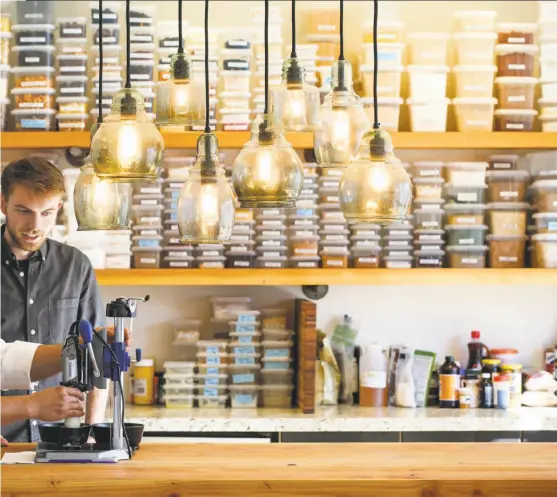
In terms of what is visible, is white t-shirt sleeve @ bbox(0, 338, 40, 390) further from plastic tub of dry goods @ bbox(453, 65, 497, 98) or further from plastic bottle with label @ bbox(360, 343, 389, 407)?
plastic tub of dry goods @ bbox(453, 65, 497, 98)

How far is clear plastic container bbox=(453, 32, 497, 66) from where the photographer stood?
4.64 meters

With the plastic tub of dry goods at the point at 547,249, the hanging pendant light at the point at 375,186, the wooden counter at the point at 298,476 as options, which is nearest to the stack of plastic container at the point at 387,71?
the plastic tub of dry goods at the point at 547,249

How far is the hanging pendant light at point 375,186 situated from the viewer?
2357 millimetres

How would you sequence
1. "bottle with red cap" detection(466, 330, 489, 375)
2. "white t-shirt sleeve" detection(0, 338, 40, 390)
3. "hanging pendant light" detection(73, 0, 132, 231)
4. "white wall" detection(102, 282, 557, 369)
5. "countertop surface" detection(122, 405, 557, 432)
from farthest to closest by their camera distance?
"white wall" detection(102, 282, 557, 369)
"bottle with red cap" detection(466, 330, 489, 375)
"countertop surface" detection(122, 405, 557, 432)
"white t-shirt sleeve" detection(0, 338, 40, 390)
"hanging pendant light" detection(73, 0, 132, 231)

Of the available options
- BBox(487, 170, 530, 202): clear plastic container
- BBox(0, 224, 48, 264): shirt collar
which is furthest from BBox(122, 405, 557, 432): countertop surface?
BBox(487, 170, 530, 202): clear plastic container

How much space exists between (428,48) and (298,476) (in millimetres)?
2819

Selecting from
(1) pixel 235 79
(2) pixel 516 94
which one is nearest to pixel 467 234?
(2) pixel 516 94

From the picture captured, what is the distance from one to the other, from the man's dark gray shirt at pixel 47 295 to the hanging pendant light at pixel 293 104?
1595 mm

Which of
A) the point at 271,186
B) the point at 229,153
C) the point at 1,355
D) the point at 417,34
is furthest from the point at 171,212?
the point at 271,186

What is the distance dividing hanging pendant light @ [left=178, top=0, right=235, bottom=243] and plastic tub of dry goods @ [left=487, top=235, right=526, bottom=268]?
8.07 ft

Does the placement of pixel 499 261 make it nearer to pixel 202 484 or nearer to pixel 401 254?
pixel 401 254

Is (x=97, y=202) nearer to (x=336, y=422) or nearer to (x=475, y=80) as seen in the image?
(x=336, y=422)

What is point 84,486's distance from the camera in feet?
7.70

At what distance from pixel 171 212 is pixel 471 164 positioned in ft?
4.72
